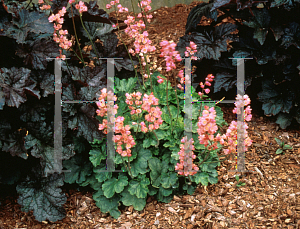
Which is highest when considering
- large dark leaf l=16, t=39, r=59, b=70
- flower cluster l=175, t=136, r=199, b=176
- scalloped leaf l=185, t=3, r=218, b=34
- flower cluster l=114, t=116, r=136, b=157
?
scalloped leaf l=185, t=3, r=218, b=34

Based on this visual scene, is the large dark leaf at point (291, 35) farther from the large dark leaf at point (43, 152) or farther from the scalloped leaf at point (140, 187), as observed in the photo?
the large dark leaf at point (43, 152)

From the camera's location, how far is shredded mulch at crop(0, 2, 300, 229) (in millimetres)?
1913

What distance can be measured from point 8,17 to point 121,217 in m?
1.64

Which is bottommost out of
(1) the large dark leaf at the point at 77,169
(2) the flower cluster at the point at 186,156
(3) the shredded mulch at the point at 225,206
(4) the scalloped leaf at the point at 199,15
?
(3) the shredded mulch at the point at 225,206

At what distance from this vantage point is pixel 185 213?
2.00m

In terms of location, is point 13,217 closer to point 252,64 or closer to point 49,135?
point 49,135

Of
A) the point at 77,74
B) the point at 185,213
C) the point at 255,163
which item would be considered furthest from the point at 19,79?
the point at 255,163

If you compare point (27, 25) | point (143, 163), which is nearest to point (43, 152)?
point (143, 163)

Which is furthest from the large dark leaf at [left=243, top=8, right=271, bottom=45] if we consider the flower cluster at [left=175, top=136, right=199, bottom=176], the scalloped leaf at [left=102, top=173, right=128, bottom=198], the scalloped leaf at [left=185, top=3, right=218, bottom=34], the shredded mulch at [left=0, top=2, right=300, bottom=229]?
the scalloped leaf at [left=102, top=173, right=128, bottom=198]

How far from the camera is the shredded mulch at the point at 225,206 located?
6.28 ft

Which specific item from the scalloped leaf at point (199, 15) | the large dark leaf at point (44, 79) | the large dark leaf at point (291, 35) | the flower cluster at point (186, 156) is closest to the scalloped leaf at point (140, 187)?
the flower cluster at point (186, 156)

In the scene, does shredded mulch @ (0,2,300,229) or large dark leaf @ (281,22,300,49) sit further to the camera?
large dark leaf @ (281,22,300,49)

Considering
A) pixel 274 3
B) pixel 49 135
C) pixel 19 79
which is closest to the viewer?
pixel 19 79

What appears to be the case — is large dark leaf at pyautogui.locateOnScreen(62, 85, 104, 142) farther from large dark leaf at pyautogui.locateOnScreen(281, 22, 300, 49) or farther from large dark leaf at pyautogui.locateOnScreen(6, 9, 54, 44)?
large dark leaf at pyautogui.locateOnScreen(281, 22, 300, 49)
